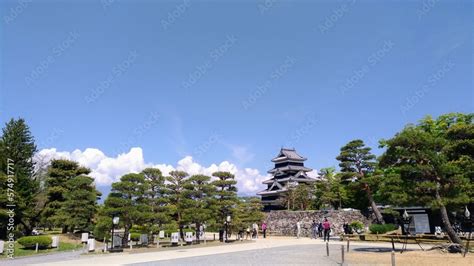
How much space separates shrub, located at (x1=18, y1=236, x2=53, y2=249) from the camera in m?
19.6

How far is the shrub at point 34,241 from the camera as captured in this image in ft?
64.3

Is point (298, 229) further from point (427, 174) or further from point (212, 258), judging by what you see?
point (212, 258)

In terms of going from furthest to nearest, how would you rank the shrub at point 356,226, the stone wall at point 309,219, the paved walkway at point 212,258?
the stone wall at point 309,219 → the shrub at point 356,226 → the paved walkway at point 212,258

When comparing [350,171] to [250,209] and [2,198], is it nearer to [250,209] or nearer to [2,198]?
[250,209]

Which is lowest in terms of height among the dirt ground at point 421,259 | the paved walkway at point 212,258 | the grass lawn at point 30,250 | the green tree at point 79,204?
the grass lawn at point 30,250

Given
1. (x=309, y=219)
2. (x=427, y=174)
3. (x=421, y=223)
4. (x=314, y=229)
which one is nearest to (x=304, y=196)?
(x=309, y=219)

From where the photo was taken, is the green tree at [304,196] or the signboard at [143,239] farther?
the green tree at [304,196]

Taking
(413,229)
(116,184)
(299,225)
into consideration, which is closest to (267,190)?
(299,225)

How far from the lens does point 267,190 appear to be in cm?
5416

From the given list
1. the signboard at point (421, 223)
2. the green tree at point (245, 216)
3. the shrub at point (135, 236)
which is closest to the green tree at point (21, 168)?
the shrub at point (135, 236)

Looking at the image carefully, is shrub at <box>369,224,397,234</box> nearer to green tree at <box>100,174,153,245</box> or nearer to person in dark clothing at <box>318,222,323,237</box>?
person in dark clothing at <box>318,222,323,237</box>

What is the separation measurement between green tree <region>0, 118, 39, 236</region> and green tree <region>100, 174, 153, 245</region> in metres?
8.59

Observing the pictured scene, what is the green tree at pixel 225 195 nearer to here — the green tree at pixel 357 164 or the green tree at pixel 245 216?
the green tree at pixel 245 216

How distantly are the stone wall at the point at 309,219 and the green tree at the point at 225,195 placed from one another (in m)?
10.8
